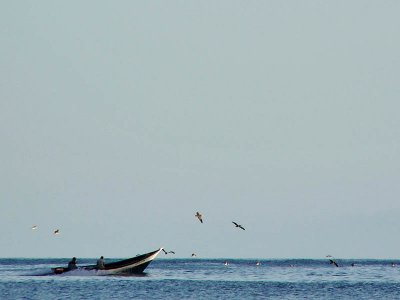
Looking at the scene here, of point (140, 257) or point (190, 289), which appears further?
point (140, 257)

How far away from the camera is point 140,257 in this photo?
106 meters

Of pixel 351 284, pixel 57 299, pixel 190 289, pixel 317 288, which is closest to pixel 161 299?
pixel 57 299

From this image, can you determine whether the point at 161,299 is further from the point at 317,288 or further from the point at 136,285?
the point at 317,288

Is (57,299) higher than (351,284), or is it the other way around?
(351,284)

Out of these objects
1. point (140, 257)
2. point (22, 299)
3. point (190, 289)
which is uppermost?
point (140, 257)

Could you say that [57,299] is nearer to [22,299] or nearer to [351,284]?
[22,299]

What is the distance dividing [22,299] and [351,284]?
42.1m

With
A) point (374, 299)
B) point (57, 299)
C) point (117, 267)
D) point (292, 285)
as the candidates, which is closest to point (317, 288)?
point (292, 285)

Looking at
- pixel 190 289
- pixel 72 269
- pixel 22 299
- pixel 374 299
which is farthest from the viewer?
pixel 72 269

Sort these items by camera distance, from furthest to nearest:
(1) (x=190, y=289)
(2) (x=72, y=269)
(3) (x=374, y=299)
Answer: (2) (x=72, y=269) < (1) (x=190, y=289) < (3) (x=374, y=299)

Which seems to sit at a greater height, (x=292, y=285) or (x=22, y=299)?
(x=292, y=285)

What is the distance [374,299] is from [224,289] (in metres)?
17.3

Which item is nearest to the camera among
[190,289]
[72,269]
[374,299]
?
[374,299]

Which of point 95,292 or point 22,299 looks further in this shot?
point 95,292
